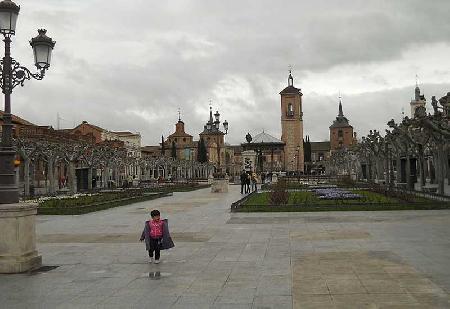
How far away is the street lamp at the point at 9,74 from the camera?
10195 millimetres

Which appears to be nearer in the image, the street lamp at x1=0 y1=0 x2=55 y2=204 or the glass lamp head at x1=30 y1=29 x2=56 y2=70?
the street lamp at x1=0 y1=0 x2=55 y2=204

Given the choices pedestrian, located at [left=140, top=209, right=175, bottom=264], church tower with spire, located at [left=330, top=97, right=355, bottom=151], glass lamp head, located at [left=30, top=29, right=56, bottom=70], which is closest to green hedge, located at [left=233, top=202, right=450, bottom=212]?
pedestrian, located at [left=140, top=209, right=175, bottom=264]

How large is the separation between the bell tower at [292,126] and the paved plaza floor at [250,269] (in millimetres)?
107536

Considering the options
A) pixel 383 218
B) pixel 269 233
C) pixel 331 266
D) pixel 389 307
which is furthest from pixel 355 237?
pixel 389 307

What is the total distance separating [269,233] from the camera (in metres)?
15.1

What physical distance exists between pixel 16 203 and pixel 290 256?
554cm

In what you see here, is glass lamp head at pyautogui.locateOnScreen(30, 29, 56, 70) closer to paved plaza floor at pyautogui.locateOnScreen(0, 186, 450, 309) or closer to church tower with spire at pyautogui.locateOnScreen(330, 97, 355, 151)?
paved plaza floor at pyautogui.locateOnScreen(0, 186, 450, 309)

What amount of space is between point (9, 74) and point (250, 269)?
245 inches

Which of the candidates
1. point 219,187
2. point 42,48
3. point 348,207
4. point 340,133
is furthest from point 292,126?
point 42,48

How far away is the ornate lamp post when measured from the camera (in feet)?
32.3

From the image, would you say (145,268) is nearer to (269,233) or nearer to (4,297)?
(4,297)

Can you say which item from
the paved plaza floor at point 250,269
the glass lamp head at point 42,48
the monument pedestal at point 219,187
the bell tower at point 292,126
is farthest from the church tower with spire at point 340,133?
the glass lamp head at point 42,48

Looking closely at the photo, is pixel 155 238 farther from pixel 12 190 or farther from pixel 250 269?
pixel 12 190

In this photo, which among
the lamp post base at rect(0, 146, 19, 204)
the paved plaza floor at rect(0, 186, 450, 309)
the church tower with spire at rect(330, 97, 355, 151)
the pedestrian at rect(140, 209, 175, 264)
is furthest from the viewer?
the church tower with spire at rect(330, 97, 355, 151)
